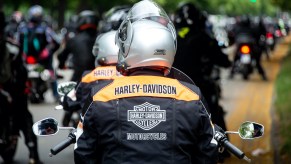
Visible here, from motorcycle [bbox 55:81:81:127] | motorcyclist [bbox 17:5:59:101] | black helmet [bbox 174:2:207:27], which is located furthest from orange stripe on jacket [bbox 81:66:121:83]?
motorcyclist [bbox 17:5:59:101]

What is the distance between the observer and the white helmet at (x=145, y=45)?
14.0ft

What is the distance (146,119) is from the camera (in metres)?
4.11

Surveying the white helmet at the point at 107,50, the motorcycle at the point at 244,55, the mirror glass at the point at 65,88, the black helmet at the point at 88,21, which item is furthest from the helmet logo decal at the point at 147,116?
the motorcycle at the point at 244,55

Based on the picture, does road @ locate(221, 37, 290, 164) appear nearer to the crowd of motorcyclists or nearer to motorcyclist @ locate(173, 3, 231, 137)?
the crowd of motorcyclists

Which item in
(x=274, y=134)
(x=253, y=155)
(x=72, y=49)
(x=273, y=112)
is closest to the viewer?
(x=253, y=155)

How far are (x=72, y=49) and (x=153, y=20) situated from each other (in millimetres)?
7181

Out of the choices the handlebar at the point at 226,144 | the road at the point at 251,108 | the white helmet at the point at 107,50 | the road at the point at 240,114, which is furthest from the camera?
the road at the point at 251,108

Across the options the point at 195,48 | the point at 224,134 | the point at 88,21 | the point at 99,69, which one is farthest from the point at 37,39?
the point at 224,134

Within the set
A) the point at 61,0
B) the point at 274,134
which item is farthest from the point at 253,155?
the point at 61,0

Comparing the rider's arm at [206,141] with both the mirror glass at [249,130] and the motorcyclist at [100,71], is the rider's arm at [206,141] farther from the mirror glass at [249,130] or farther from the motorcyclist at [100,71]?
the motorcyclist at [100,71]

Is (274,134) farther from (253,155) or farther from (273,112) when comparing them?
(273,112)

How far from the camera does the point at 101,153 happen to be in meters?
4.19

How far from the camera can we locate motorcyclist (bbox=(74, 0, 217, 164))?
13.4 ft

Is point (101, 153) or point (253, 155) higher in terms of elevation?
point (101, 153)
